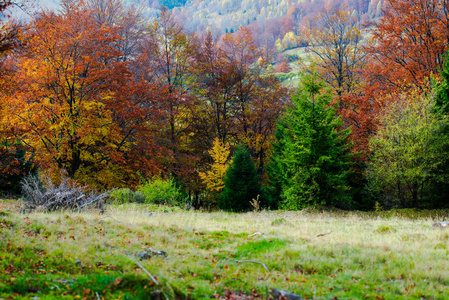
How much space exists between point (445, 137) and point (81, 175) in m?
20.9

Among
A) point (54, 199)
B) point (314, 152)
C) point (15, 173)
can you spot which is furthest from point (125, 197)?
point (314, 152)

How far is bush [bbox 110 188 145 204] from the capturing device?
15274 millimetres

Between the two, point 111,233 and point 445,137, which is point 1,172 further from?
point 445,137

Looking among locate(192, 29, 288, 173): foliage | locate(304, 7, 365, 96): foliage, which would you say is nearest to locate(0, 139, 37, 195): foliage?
locate(192, 29, 288, 173): foliage

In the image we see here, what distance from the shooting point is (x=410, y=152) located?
17.8 m

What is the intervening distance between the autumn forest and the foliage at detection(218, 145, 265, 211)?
0.07m

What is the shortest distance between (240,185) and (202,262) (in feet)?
46.6

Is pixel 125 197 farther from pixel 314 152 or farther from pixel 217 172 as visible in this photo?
pixel 314 152

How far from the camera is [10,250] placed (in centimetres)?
538

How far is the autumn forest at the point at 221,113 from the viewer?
53.1 ft

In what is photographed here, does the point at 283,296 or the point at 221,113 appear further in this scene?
the point at 221,113

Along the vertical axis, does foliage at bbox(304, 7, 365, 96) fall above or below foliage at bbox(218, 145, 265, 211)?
above

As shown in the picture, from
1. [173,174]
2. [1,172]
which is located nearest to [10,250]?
[1,172]

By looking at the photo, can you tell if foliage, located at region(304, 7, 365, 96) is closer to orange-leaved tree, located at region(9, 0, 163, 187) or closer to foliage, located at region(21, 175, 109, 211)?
orange-leaved tree, located at region(9, 0, 163, 187)
